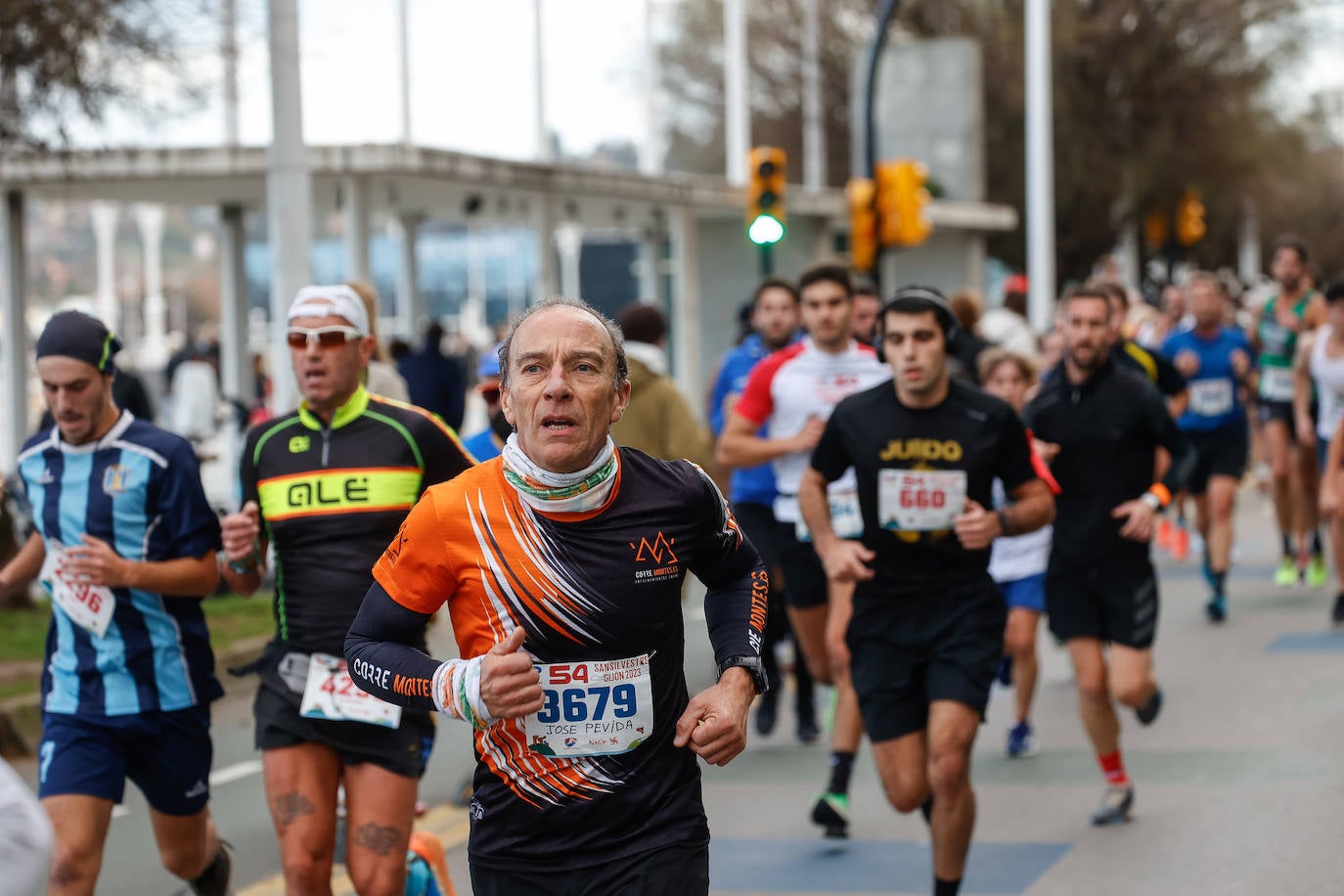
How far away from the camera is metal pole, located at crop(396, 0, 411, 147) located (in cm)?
2005

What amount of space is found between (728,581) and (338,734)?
1.76 m

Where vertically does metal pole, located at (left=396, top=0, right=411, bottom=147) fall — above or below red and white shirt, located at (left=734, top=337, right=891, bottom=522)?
above

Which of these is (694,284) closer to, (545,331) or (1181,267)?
(545,331)

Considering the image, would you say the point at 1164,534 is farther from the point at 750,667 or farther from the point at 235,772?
the point at 750,667

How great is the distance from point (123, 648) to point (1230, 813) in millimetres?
4302

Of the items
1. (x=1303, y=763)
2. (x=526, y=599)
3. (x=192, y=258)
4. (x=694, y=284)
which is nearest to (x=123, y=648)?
(x=526, y=599)

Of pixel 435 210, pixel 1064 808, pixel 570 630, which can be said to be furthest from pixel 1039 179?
pixel 570 630

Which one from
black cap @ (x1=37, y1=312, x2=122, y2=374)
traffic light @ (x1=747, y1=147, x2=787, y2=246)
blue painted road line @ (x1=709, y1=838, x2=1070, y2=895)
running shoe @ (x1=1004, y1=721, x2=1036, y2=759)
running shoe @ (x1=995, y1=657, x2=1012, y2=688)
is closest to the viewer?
black cap @ (x1=37, y1=312, x2=122, y2=374)

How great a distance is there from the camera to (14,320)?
17281 mm

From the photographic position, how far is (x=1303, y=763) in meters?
8.38

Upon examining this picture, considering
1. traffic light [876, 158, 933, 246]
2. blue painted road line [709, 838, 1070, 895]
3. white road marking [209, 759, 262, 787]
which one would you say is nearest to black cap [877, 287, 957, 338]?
blue painted road line [709, 838, 1070, 895]

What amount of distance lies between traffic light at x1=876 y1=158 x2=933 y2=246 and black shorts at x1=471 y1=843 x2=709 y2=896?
47.1 feet

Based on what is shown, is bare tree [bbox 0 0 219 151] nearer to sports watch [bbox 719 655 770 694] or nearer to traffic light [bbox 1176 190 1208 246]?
sports watch [bbox 719 655 770 694]

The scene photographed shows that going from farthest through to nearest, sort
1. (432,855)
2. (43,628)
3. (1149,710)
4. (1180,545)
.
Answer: (1180,545)
(43,628)
(1149,710)
(432,855)
